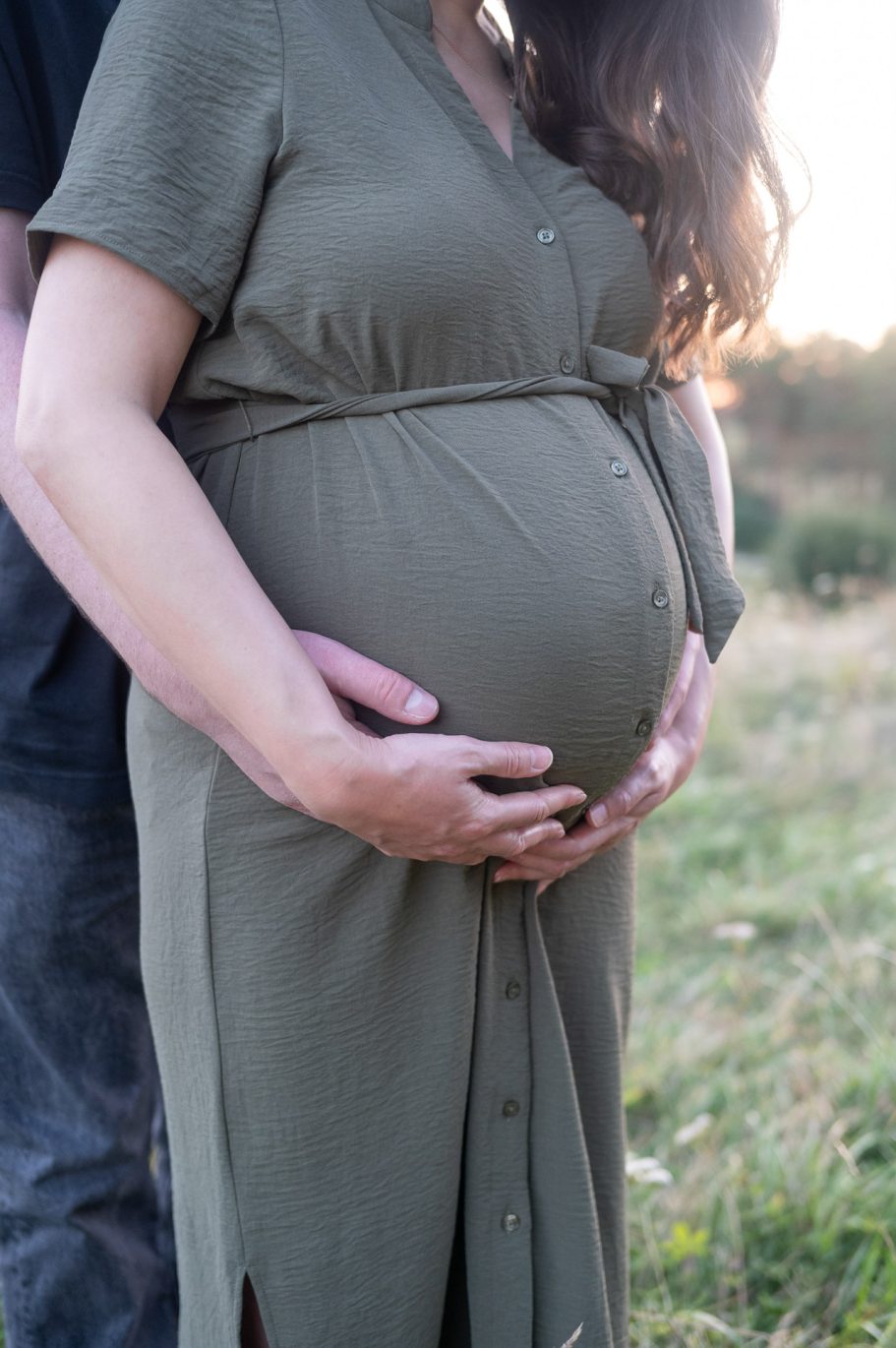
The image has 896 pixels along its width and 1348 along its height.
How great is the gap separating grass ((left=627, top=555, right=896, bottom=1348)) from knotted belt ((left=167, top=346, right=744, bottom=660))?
117cm

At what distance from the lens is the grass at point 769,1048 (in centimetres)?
198

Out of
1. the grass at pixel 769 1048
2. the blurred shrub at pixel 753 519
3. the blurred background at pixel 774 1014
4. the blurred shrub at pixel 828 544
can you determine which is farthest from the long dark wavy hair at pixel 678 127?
the blurred shrub at pixel 753 519

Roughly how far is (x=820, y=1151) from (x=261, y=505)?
1.81 meters

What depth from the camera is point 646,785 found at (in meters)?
1.36

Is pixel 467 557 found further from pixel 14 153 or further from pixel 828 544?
pixel 828 544

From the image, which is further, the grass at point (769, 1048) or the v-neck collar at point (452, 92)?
the grass at point (769, 1048)

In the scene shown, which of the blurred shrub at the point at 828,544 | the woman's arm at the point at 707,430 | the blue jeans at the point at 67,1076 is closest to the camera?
the blue jeans at the point at 67,1076

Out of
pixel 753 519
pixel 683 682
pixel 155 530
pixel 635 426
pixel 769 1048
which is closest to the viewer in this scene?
pixel 155 530

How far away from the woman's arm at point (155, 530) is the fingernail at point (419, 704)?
6 cm

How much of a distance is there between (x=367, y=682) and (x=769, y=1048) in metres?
2.01

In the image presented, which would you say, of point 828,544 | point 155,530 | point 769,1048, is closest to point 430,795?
point 155,530

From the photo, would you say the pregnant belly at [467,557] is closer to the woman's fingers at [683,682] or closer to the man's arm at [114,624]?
the man's arm at [114,624]

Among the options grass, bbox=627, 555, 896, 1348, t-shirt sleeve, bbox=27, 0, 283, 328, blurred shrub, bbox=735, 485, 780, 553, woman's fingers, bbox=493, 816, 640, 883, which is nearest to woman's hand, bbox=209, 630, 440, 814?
woman's fingers, bbox=493, 816, 640, 883

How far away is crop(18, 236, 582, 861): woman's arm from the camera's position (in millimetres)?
1048
